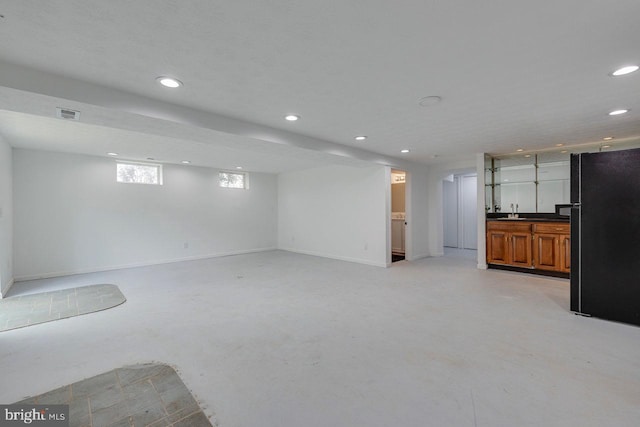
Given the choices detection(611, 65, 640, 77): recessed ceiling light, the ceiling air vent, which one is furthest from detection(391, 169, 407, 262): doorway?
the ceiling air vent

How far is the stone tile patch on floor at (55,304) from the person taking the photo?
3250mm

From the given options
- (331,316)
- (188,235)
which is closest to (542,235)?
(331,316)

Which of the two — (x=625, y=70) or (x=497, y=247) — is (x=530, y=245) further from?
(x=625, y=70)

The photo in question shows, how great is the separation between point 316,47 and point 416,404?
2.45 metres

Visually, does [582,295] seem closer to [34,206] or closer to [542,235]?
[542,235]

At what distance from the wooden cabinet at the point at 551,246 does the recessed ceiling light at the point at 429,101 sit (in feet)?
12.5

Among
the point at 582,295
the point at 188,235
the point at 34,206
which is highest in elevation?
the point at 34,206

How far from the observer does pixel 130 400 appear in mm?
1865

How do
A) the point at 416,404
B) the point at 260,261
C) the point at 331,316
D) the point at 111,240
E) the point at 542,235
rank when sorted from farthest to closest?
1. the point at 260,261
2. the point at 111,240
3. the point at 542,235
4. the point at 331,316
5. the point at 416,404

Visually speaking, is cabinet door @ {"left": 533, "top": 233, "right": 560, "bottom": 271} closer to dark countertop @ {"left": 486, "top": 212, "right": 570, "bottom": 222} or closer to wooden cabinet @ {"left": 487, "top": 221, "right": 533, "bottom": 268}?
wooden cabinet @ {"left": 487, "top": 221, "right": 533, "bottom": 268}

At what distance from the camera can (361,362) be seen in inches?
90.4

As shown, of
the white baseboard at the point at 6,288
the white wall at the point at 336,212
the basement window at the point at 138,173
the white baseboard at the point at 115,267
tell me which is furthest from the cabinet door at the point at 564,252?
the white baseboard at the point at 6,288

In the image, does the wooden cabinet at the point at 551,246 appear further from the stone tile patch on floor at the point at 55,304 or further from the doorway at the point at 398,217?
the stone tile patch on floor at the point at 55,304

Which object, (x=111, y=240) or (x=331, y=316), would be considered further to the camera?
(x=111, y=240)
